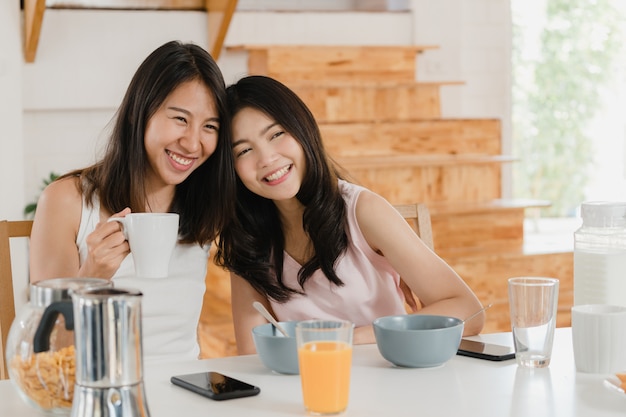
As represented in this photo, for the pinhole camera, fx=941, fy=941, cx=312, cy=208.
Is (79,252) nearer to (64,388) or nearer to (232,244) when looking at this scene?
(232,244)

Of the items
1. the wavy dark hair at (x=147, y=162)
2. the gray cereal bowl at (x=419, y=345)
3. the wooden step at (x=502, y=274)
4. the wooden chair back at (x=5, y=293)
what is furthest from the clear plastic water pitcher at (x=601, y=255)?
the wooden step at (x=502, y=274)

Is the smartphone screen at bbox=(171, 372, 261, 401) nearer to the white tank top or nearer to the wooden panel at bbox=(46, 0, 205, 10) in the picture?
the white tank top

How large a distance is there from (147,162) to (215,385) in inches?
30.9

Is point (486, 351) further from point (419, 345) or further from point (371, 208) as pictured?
point (371, 208)

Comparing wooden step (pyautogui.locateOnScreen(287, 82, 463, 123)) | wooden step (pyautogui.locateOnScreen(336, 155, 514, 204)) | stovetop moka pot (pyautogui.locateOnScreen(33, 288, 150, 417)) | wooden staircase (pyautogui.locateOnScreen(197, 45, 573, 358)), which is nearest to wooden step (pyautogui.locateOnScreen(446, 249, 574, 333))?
wooden staircase (pyautogui.locateOnScreen(197, 45, 573, 358))

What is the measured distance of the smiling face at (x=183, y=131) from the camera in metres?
1.87

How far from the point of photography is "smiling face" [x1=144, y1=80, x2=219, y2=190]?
1866 millimetres

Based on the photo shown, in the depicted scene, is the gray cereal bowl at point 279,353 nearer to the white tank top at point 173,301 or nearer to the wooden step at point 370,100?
the white tank top at point 173,301

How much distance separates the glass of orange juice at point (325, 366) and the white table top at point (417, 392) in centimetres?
3

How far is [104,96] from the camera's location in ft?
13.2

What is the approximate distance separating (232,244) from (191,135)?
0.26 metres

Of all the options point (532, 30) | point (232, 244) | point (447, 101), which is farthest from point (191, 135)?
point (532, 30)

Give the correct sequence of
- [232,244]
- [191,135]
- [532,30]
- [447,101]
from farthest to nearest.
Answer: [532,30] → [447,101] → [232,244] → [191,135]

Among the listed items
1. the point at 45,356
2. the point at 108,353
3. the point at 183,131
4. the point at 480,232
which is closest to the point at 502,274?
the point at 480,232
